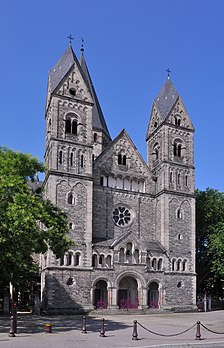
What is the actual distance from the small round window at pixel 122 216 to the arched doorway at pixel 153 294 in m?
6.90

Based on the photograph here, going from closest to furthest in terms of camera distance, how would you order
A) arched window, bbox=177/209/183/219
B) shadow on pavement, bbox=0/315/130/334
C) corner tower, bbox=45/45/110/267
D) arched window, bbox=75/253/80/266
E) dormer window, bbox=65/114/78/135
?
shadow on pavement, bbox=0/315/130/334, arched window, bbox=75/253/80/266, corner tower, bbox=45/45/110/267, dormer window, bbox=65/114/78/135, arched window, bbox=177/209/183/219

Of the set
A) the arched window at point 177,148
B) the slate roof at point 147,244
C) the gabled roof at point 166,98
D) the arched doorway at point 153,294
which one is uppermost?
the gabled roof at point 166,98

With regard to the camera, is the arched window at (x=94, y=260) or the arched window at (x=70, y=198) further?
the arched window at (x=70, y=198)

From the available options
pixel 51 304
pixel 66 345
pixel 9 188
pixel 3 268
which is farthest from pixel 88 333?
pixel 51 304

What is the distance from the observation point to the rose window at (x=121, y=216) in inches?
1807

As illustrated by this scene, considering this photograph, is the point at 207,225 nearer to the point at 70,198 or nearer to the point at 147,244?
the point at 147,244

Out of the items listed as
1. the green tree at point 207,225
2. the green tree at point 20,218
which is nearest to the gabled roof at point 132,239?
the green tree at point 207,225

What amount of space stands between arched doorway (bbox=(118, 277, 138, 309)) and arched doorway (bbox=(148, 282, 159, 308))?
166 centimetres

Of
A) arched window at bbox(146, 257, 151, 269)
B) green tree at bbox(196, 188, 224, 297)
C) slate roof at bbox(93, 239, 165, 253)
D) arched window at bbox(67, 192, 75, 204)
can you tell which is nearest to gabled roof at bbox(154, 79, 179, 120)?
green tree at bbox(196, 188, 224, 297)

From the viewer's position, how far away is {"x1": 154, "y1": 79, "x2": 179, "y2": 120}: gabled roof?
5142 cm

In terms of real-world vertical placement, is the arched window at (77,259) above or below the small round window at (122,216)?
below

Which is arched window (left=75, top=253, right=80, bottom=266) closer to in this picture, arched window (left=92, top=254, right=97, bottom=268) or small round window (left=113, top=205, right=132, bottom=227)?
arched window (left=92, top=254, right=97, bottom=268)

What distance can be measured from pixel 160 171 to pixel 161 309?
15023 mm

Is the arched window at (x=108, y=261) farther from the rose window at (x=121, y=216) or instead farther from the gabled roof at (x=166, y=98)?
the gabled roof at (x=166, y=98)
